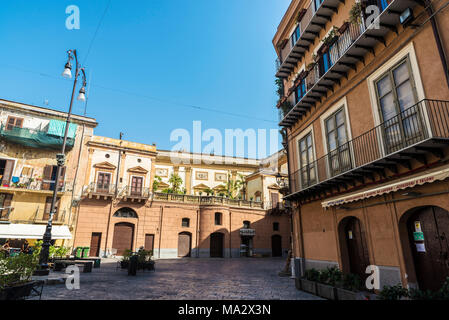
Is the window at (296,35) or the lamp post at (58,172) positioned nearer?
the lamp post at (58,172)

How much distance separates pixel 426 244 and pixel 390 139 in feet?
9.51

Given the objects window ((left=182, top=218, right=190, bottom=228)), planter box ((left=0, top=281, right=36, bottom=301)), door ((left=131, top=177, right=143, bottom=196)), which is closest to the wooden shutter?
door ((left=131, top=177, right=143, bottom=196))

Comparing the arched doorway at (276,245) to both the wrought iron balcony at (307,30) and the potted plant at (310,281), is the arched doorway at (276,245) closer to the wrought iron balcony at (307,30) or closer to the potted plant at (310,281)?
the wrought iron balcony at (307,30)

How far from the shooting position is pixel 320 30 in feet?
40.7

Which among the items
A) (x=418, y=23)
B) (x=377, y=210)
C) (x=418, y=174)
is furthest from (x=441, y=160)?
(x=418, y=23)

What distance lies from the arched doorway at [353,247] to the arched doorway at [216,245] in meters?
22.6

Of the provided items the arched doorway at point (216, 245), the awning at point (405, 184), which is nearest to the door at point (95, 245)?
the arched doorway at point (216, 245)

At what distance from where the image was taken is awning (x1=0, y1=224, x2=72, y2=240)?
18139 millimetres

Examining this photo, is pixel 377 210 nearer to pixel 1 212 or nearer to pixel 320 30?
pixel 320 30

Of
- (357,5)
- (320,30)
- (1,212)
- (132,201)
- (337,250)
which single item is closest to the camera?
(357,5)

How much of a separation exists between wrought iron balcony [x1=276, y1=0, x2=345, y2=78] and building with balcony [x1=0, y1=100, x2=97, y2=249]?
20.2 metres

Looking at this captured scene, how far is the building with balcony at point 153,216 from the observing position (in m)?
26.3
